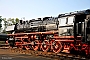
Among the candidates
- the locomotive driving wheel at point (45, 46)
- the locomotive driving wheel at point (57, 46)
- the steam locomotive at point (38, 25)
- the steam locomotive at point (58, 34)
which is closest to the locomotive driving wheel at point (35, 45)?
the steam locomotive at point (58, 34)

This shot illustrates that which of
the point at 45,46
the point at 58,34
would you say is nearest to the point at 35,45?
the point at 45,46

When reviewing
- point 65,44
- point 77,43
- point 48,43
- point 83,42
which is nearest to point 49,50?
point 48,43

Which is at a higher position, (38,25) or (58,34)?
(38,25)

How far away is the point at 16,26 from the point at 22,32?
184 cm

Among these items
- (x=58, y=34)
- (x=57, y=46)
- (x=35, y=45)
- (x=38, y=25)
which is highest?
(x=38, y=25)

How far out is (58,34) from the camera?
14.7 metres

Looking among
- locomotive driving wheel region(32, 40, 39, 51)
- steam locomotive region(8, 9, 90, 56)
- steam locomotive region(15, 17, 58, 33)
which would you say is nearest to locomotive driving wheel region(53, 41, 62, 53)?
steam locomotive region(8, 9, 90, 56)

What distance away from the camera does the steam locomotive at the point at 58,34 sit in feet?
41.7

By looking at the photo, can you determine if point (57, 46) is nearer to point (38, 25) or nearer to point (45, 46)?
point (45, 46)

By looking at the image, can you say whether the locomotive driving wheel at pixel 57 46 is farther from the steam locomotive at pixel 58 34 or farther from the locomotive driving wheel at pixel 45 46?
the locomotive driving wheel at pixel 45 46

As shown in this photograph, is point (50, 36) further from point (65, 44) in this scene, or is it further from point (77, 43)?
point (77, 43)


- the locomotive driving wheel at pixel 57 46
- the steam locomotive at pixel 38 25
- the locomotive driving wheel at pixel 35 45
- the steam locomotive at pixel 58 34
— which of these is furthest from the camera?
the locomotive driving wheel at pixel 35 45

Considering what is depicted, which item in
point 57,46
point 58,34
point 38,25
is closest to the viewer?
point 58,34

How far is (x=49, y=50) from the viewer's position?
16.3m
